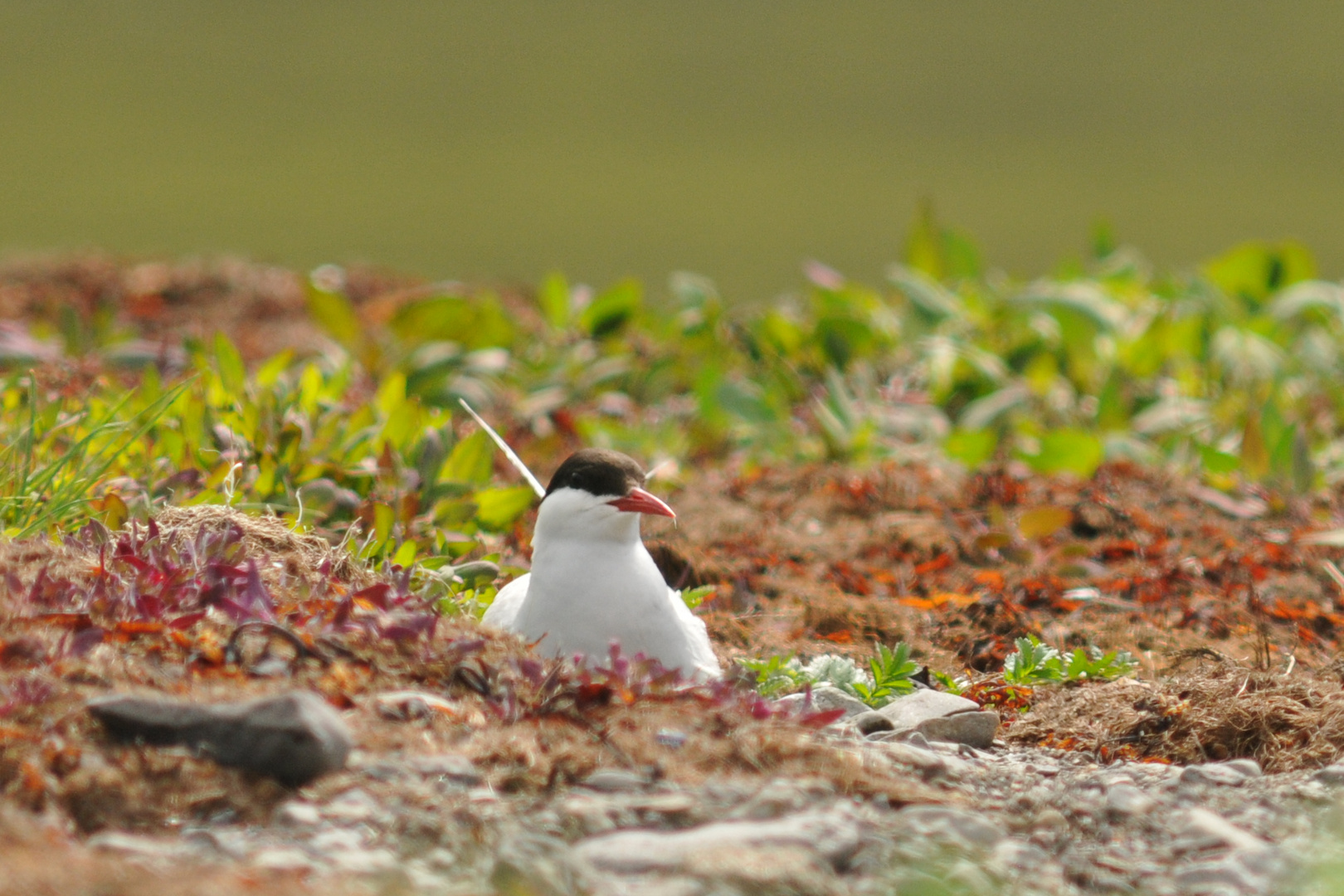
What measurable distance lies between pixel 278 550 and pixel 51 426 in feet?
5.68

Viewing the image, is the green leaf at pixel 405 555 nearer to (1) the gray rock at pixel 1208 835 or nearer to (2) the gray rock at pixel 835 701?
(2) the gray rock at pixel 835 701

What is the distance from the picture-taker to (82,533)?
12.3 feet

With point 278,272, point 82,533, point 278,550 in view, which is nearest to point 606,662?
point 278,550

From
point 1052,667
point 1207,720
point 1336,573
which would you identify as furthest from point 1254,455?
point 1207,720

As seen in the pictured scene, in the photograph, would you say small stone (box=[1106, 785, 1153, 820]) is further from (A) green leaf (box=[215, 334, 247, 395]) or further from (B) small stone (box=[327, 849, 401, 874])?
(A) green leaf (box=[215, 334, 247, 395])

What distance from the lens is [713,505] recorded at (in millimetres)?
6090

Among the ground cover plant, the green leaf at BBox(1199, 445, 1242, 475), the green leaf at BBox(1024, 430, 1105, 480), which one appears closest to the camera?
the ground cover plant

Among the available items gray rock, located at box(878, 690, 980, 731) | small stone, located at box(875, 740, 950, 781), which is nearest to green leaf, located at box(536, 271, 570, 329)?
gray rock, located at box(878, 690, 980, 731)

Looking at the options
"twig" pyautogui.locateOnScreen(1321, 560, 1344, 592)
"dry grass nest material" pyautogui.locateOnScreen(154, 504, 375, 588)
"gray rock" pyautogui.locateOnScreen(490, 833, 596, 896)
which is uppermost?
"dry grass nest material" pyautogui.locateOnScreen(154, 504, 375, 588)

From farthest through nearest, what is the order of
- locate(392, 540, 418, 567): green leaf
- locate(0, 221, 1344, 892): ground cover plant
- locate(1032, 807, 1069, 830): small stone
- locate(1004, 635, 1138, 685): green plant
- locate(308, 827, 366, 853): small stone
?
locate(392, 540, 418, 567): green leaf → locate(1004, 635, 1138, 685): green plant → locate(0, 221, 1344, 892): ground cover plant → locate(1032, 807, 1069, 830): small stone → locate(308, 827, 366, 853): small stone

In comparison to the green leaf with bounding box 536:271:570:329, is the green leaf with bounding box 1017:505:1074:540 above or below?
below

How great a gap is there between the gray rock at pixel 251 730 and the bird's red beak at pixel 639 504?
126cm

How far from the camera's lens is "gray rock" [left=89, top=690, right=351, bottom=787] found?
2.47 meters

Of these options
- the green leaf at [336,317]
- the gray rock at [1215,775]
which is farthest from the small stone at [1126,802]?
the green leaf at [336,317]
